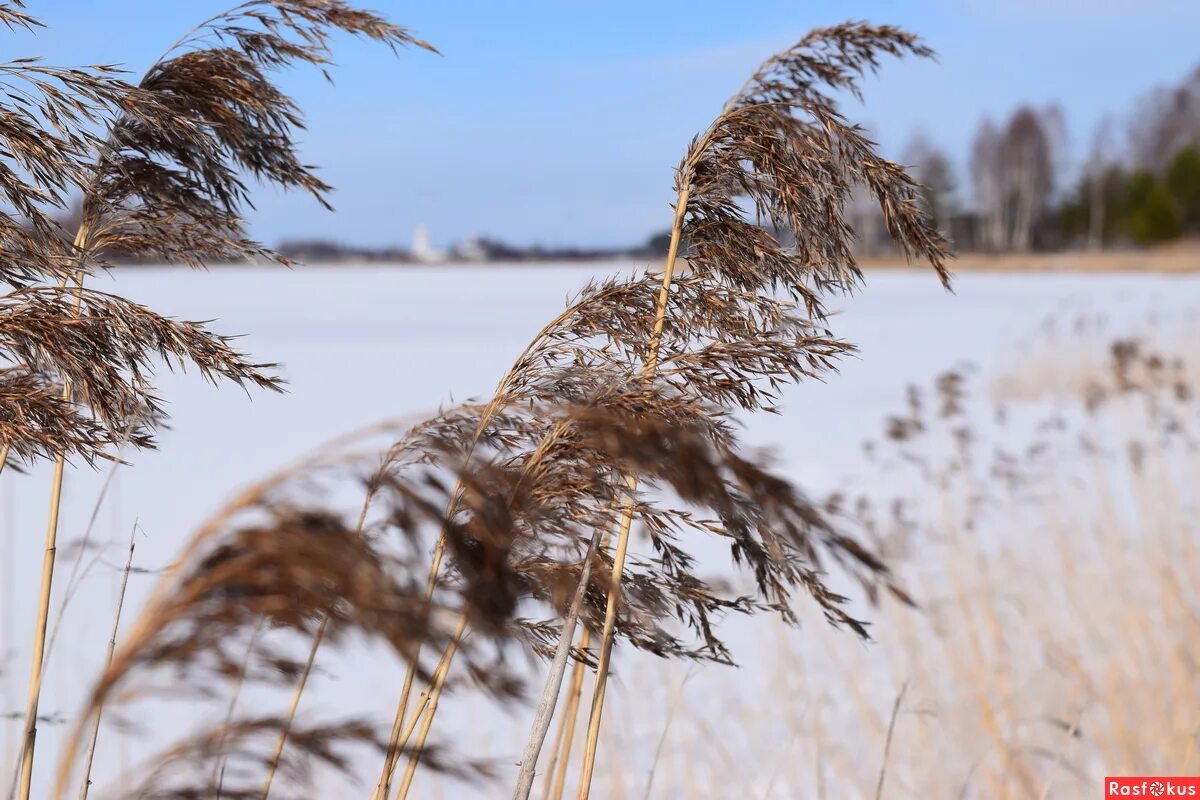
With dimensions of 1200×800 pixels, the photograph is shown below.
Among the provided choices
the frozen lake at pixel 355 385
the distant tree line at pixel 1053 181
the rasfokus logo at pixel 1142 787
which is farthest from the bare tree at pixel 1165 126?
the rasfokus logo at pixel 1142 787

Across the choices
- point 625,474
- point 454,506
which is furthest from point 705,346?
point 454,506

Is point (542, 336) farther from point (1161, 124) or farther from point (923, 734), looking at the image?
point (1161, 124)

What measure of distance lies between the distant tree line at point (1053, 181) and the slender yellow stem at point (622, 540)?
49.0 meters

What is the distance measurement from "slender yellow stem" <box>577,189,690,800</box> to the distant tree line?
4897 cm

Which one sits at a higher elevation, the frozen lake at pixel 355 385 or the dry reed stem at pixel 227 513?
the dry reed stem at pixel 227 513

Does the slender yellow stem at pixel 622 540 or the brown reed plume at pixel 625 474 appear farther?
the slender yellow stem at pixel 622 540

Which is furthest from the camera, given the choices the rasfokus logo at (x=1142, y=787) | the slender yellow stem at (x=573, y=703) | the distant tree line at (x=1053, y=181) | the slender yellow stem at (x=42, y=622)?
the distant tree line at (x=1053, y=181)

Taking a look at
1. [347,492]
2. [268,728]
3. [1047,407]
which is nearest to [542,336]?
[268,728]

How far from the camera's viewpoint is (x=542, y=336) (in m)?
1.19

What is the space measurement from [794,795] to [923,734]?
A: 51cm

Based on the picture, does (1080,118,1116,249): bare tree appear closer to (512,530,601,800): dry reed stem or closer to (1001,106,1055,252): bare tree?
(1001,106,1055,252): bare tree

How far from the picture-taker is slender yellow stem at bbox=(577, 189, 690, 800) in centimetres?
110

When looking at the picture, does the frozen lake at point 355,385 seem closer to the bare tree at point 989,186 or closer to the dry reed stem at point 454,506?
the dry reed stem at point 454,506

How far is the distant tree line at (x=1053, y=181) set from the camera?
50.1m
